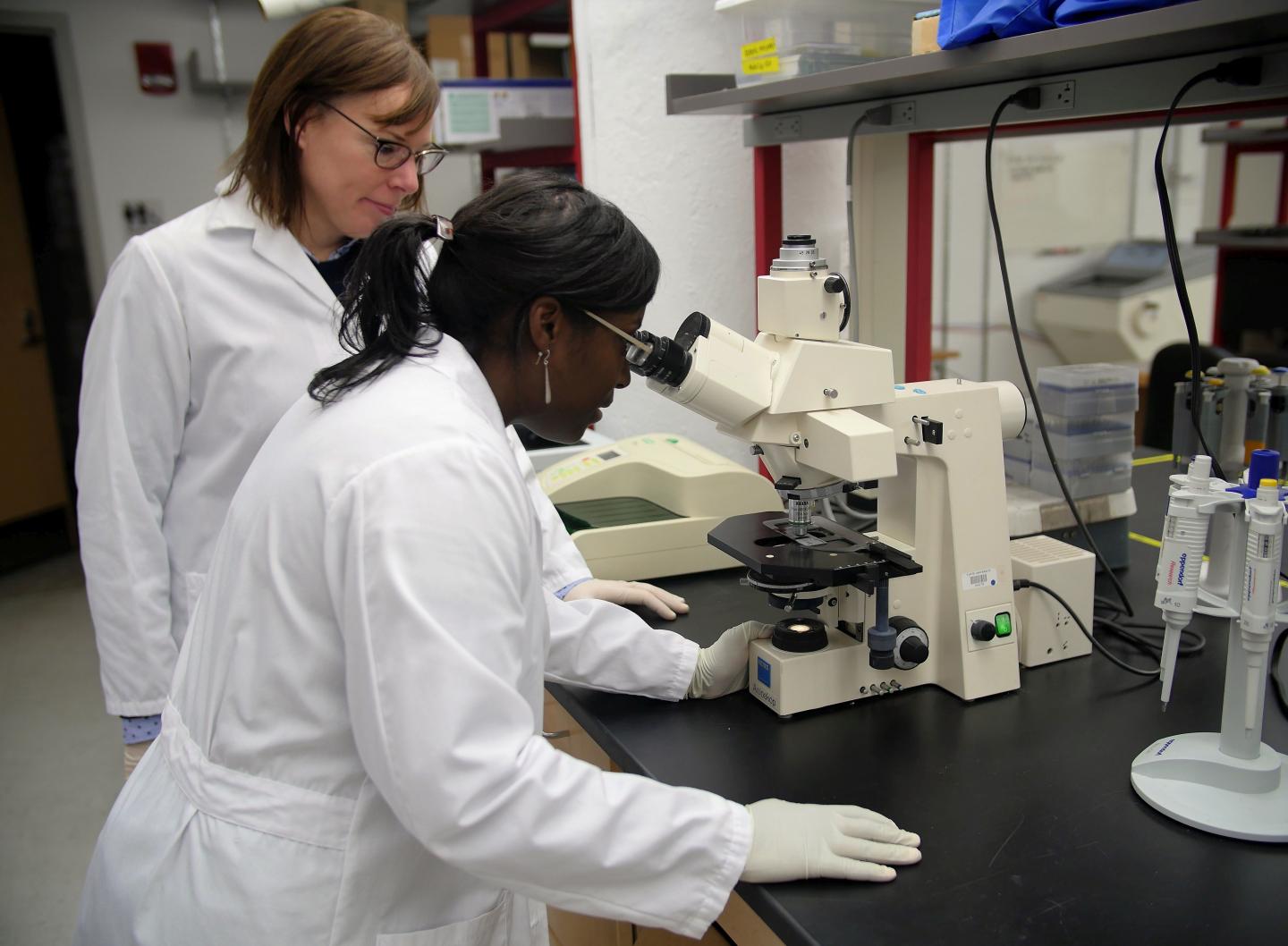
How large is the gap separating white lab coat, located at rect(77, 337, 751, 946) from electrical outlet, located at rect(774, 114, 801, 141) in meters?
1.07

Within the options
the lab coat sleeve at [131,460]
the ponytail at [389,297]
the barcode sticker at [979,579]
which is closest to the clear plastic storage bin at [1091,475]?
the barcode sticker at [979,579]

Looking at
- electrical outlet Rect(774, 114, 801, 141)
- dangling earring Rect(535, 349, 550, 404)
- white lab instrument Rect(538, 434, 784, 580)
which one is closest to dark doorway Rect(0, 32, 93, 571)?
white lab instrument Rect(538, 434, 784, 580)

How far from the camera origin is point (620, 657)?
1264mm

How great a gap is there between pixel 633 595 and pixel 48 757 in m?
2.50

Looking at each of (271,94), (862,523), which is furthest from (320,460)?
(862,523)

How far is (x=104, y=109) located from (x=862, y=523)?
409 centimetres

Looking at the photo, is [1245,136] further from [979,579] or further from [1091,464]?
[979,579]

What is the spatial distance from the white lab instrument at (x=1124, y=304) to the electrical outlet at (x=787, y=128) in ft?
12.0

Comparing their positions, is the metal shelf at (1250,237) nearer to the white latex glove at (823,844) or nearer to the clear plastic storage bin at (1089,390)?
the clear plastic storage bin at (1089,390)

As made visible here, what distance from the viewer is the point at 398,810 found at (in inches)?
32.1

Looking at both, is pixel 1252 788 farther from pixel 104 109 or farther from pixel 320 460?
pixel 104 109

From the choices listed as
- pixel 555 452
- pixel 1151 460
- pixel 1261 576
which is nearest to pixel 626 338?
pixel 1261 576

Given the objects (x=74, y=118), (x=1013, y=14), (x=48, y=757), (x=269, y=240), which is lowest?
(x=48, y=757)

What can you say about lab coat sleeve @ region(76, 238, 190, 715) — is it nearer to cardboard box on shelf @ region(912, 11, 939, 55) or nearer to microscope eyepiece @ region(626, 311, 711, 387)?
microscope eyepiece @ region(626, 311, 711, 387)
